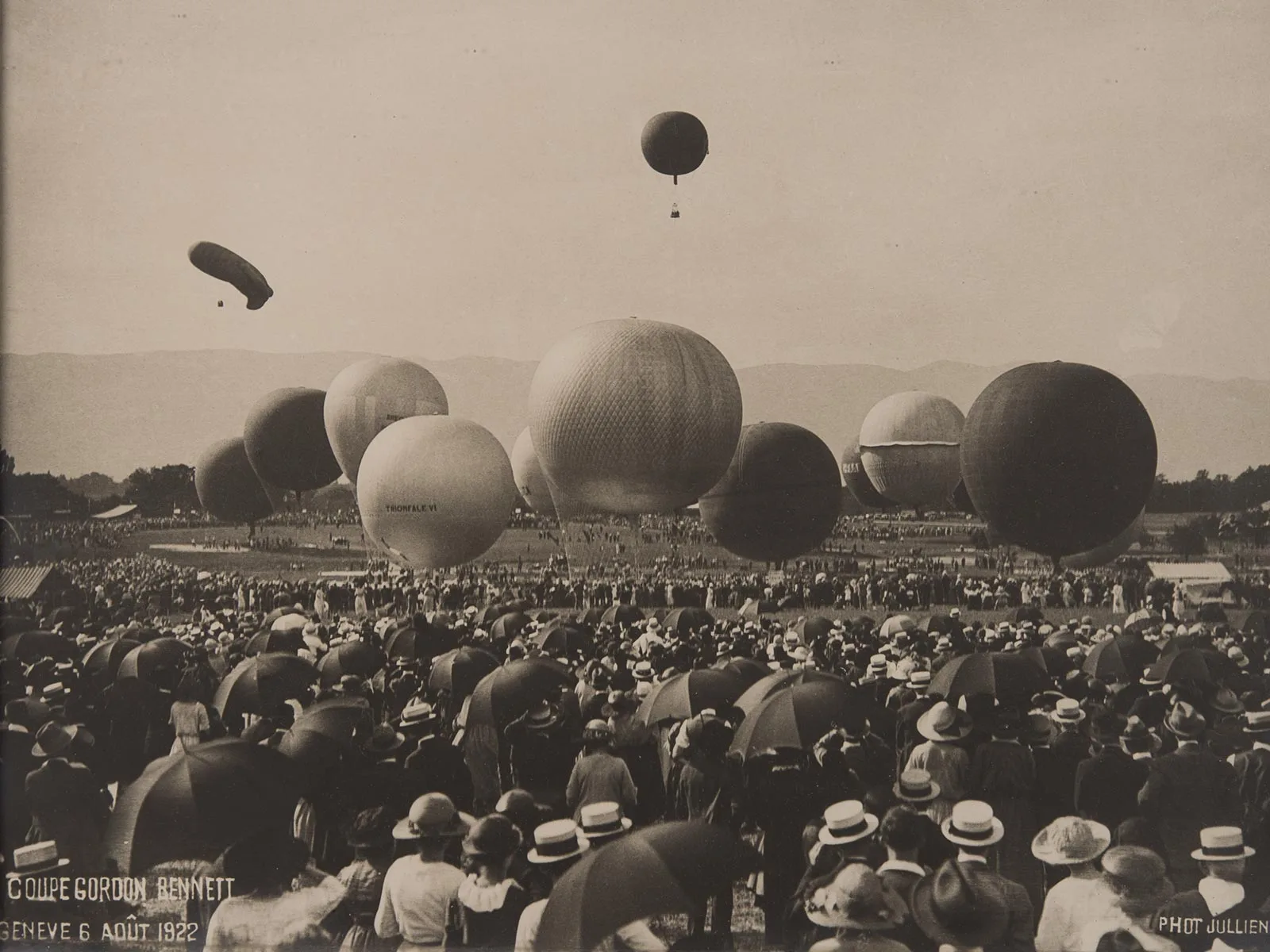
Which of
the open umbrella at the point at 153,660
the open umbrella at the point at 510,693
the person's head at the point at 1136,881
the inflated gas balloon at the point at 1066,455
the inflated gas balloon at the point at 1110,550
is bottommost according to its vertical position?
the person's head at the point at 1136,881

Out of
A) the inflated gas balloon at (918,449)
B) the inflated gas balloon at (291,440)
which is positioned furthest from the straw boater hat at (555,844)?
the inflated gas balloon at (918,449)

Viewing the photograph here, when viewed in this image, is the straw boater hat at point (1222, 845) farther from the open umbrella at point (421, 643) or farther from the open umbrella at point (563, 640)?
the open umbrella at point (421, 643)

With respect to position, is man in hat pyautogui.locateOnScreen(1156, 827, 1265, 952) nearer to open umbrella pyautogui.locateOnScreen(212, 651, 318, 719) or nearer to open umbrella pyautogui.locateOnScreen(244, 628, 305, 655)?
open umbrella pyautogui.locateOnScreen(212, 651, 318, 719)

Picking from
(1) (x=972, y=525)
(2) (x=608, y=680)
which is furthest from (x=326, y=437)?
(1) (x=972, y=525)

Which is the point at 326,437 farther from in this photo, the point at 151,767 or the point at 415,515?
the point at 151,767

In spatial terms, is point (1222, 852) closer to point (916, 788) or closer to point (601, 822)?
point (916, 788)

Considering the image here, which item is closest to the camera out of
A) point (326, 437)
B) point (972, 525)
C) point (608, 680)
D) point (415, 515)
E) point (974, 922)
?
point (974, 922)
